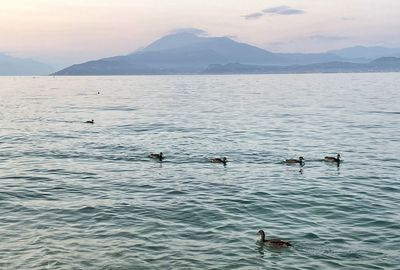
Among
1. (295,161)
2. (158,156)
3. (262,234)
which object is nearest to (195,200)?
(262,234)

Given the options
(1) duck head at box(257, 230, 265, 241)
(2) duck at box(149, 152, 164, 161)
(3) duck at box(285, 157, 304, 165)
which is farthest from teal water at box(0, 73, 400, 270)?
(2) duck at box(149, 152, 164, 161)

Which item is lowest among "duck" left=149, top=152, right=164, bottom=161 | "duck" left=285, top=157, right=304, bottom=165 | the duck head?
the duck head

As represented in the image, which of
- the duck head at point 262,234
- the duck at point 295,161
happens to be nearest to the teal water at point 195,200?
the duck head at point 262,234

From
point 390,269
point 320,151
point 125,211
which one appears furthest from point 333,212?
point 320,151

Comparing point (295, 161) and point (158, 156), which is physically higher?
point (158, 156)

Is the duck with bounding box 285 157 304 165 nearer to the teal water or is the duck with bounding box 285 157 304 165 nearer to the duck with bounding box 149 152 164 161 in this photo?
the teal water

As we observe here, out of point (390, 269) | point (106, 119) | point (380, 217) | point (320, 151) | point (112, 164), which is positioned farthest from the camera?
point (106, 119)

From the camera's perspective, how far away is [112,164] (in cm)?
3738

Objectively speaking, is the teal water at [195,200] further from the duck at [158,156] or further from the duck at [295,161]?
the duck at [158,156]

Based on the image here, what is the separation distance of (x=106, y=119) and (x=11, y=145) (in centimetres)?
2427

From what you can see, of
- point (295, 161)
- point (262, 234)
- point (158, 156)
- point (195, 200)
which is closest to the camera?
point (262, 234)

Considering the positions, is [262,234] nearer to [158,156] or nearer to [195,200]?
[195,200]

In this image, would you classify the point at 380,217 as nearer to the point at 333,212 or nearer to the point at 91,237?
the point at 333,212

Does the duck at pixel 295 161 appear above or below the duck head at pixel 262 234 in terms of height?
above
